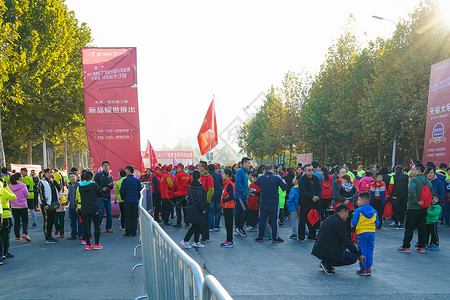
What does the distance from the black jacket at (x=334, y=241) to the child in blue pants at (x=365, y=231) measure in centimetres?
23

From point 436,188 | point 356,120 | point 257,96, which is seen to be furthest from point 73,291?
point 257,96

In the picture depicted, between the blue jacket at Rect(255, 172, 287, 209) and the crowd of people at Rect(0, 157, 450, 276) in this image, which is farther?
the blue jacket at Rect(255, 172, 287, 209)

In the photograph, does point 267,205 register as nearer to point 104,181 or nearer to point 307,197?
point 307,197

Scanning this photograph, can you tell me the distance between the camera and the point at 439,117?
15.5m

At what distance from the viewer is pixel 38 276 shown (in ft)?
24.2

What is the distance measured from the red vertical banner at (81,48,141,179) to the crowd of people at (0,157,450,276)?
175 centimetres

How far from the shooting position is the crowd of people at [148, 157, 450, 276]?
752 cm

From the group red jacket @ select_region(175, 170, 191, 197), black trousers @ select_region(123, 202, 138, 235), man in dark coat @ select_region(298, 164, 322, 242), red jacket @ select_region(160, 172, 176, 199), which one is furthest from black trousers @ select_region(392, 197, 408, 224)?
black trousers @ select_region(123, 202, 138, 235)

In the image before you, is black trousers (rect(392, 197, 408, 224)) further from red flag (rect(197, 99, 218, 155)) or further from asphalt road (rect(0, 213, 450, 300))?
red flag (rect(197, 99, 218, 155))

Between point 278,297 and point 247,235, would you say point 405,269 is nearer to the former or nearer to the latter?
point 278,297

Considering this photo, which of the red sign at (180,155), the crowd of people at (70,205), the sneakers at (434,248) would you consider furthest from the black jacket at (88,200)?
the red sign at (180,155)

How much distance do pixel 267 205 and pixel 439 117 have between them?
8.77 meters

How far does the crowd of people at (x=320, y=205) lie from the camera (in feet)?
24.7

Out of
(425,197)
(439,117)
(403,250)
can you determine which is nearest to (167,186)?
(403,250)
